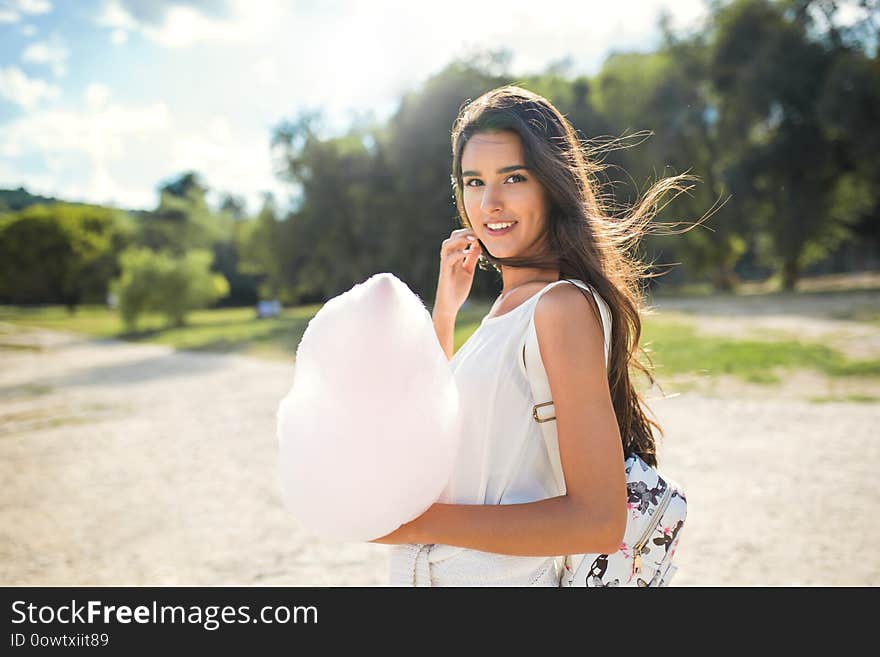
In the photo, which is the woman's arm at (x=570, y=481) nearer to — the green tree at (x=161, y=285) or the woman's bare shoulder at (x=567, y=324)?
the woman's bare shoulder at (x=567, y=324)

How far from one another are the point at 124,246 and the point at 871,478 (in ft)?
159

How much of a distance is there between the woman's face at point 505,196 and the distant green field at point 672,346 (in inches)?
20.1

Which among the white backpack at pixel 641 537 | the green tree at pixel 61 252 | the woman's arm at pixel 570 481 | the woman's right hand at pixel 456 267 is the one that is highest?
the green tree at pixel 61 252

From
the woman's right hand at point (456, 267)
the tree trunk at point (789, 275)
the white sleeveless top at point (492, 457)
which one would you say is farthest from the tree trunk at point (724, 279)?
the white sleeveless top at point (492, 457)

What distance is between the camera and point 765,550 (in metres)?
4.88

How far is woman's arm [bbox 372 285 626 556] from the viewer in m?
1.27

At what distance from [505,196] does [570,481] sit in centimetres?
63

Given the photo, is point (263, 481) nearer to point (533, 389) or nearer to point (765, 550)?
point (765, 550)

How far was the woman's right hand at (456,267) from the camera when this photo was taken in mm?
1820

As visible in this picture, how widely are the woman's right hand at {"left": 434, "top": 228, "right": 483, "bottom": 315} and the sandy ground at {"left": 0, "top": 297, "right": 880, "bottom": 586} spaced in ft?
10.8

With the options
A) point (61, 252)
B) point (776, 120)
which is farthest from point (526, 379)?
point (61, 252)

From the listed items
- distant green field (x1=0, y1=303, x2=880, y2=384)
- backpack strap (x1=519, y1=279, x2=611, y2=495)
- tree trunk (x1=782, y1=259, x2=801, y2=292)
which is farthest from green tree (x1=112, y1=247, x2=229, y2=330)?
backpack strap (x1=519, y1=279, x2=611, y2=495)

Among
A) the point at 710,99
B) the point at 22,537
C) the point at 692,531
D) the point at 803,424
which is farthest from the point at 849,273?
the point at 22,537
